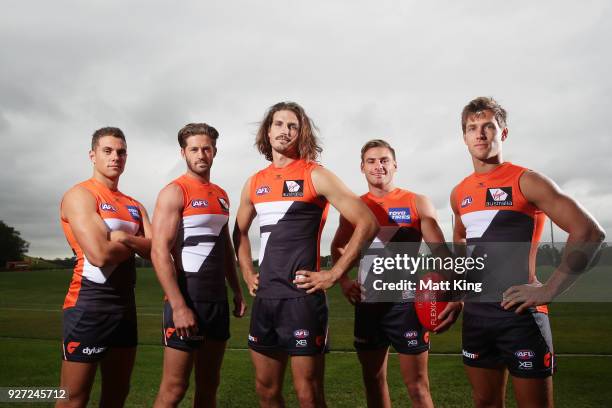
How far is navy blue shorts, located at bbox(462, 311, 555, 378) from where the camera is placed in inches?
161

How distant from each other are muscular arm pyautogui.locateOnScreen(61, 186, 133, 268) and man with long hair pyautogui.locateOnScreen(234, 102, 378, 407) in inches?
52.3

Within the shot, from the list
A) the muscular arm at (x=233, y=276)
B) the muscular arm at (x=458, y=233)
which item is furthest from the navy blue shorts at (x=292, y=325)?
the muscular arm at (x=458, y=233)

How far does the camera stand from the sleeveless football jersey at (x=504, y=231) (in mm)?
4277

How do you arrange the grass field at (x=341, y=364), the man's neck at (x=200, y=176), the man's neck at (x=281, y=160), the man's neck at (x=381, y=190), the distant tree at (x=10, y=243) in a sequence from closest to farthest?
the man's neck at (x=281, y=160) < the man's neck at (x=200, y=176) < the man's neck at (x=381, y=190) < the grass field at (x=341, y=364) < the distant tree at (x=10, y=243)

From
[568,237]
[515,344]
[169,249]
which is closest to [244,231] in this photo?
[169,249]

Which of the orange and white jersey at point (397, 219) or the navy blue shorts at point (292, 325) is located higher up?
the orange and white jersey at point (397, 219)

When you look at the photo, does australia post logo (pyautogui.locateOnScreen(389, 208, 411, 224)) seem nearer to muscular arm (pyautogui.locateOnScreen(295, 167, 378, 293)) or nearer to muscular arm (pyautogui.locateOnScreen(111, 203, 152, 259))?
muscular arm (pyautogui.locateOnScreen(295, 167, 378, 293))

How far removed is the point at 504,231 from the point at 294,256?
1833 mm

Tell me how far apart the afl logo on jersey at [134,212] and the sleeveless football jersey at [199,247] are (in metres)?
0.65

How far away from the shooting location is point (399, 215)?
564 centimetres

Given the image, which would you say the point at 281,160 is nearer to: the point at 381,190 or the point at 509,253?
the point at 381,190

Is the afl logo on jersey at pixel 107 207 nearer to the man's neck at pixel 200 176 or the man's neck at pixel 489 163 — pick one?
the man's neck at pixel 200 176

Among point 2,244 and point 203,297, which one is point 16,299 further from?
point 2,244

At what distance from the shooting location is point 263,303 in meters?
4.61
